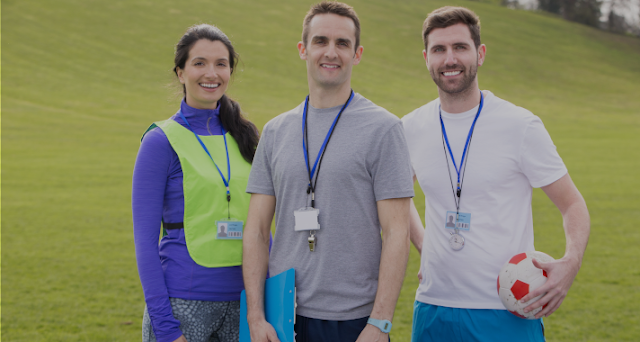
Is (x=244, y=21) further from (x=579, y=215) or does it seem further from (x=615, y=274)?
(x=579, y=215)

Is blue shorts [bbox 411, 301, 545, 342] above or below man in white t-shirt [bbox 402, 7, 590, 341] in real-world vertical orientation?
below

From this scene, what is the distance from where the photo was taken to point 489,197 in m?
2.47

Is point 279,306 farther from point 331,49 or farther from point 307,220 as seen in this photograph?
point 331,49

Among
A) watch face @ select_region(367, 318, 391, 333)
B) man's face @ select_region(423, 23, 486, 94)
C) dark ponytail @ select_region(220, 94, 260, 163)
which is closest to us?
watch face @ select_region(367, 318, 391, 333)

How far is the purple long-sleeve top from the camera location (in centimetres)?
235

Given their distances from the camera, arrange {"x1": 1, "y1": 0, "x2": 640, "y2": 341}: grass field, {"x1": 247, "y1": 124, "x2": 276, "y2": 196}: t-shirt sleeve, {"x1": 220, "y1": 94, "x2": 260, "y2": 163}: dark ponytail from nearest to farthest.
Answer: {"x1": 247, "y1": 124, "x2": 276, "y2": 196}: t-shirt sleeve → {"x1": 220, "y1": 94, "x2": 260, "y2": 163}: dark ponytail → {"x1": 1, "y1": 0, "x2": 640, "y2": 341}: grass field

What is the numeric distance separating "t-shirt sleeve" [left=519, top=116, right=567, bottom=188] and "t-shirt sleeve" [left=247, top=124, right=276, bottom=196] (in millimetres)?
1192

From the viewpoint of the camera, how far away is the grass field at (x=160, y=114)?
600 cm

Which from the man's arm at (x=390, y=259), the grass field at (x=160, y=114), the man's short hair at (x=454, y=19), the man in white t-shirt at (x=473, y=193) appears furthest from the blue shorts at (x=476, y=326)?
the grass field at (x=160, y=114)

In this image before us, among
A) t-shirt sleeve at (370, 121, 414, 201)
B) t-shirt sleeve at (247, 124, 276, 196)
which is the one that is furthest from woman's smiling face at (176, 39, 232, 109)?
t-shirt sleeve at (370, 121, 414, 201)

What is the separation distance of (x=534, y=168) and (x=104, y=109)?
2513cm

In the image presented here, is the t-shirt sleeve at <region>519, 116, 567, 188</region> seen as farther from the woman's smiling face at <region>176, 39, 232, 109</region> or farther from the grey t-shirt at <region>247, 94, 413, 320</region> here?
the woman's smiling face at <region>176, 39, 232, 109</region>

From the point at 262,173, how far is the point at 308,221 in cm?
38

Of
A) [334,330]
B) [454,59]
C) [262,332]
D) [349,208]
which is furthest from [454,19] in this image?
[262,332]
